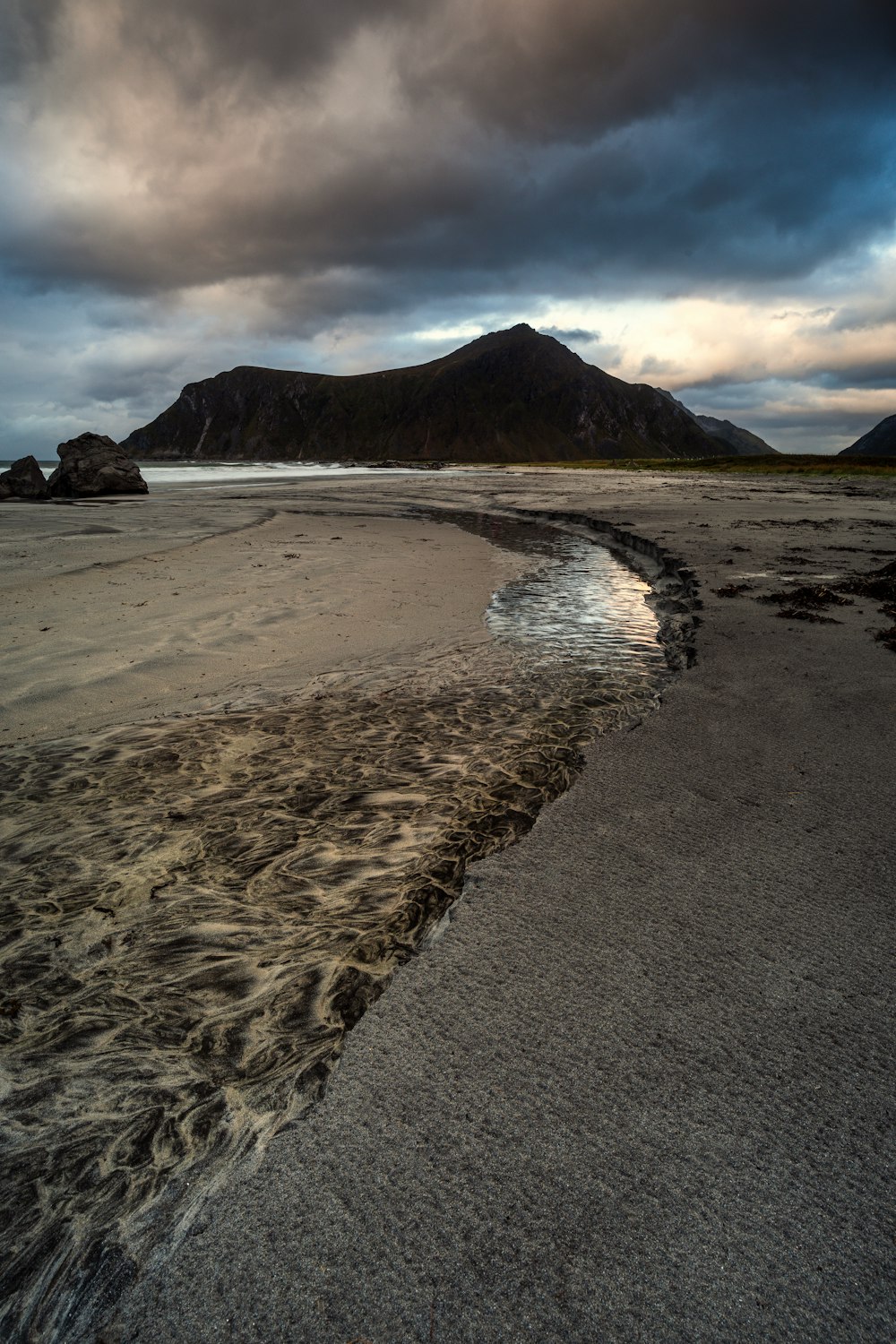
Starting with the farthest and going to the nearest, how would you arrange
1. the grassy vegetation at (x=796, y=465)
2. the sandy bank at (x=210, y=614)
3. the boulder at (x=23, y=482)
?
the grassy vegetation at (x=796, y=465), the boulder at (x=23, y=482), the sandy bank at (x=210, y=614)

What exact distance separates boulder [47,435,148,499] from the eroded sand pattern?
35316 mm

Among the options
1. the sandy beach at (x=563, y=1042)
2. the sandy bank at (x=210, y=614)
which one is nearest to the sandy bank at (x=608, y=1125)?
the sandy beach at (x=563, y=1042)

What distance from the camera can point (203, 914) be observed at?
134 inches

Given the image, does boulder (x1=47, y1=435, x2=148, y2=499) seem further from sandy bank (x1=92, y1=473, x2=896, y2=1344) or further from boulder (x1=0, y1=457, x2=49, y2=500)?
sandy bank (x1=92, y1=473, x2=896, y2=1344)

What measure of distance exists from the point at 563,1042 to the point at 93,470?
40101mm

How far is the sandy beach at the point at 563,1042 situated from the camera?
171 cm

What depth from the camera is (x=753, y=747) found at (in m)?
5.14

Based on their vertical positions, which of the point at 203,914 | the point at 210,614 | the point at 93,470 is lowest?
the point at 203,914

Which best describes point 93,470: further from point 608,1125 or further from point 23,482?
point 608,1125

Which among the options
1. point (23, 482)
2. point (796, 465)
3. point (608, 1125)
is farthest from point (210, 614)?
point (796, 465)

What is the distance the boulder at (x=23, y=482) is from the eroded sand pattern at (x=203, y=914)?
34931mm

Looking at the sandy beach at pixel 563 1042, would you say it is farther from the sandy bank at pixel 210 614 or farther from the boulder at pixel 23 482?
the boulder at pixel 23 482

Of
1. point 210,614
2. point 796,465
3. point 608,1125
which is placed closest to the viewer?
point 608,1125

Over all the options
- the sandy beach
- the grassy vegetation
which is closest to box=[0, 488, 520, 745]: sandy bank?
the sandy beach
